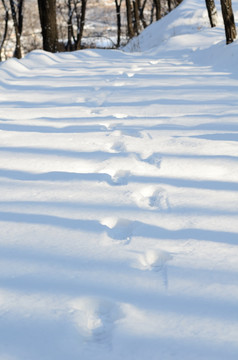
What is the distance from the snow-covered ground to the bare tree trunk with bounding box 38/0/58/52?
5.43 meters

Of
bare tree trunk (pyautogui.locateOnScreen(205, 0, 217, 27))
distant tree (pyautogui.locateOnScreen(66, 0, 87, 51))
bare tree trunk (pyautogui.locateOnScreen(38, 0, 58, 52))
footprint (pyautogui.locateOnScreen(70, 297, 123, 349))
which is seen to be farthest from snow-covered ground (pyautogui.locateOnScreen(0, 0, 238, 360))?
distant tree (pyautogui.locateOnScreen(66, 0, 87, 51))

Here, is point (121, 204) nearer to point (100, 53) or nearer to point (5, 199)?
point (5, 199)

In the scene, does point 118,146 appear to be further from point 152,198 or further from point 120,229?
point 120,229

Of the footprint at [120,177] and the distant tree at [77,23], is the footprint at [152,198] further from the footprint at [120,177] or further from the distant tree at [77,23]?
the distant tree at [77,23]

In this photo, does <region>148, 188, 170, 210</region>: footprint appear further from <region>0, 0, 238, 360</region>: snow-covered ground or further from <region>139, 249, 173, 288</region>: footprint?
<region>139, 249, 173, 288</region>: footprint

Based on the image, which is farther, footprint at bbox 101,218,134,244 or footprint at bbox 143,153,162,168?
footprint at bbox 143,153,162,168

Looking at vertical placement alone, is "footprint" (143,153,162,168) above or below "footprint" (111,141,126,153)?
below

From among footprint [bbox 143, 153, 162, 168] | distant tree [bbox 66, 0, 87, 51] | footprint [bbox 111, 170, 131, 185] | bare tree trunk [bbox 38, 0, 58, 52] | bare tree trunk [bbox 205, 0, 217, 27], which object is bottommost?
footprint [bbox 111, 170, 131, 185]

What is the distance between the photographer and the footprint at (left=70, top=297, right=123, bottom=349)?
126 centimetres

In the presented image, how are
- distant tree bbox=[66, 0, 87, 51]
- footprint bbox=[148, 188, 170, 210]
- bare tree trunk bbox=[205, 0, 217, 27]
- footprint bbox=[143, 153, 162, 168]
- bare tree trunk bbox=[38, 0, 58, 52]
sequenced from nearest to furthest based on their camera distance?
footprint bbox=[148, 188, 170, 210] < footprint bbox=[143, 153, 162, 168] < bare tree trunk bbox=[38, 0, 58, 52] < bare tree trunk bbox=[205, 0, 217, 27] < distant tree bbox=[66, 0, 87, 51]

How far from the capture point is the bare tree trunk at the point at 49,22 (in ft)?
29.7

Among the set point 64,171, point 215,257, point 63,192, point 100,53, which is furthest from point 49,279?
point 100,53

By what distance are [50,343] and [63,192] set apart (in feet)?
3.79

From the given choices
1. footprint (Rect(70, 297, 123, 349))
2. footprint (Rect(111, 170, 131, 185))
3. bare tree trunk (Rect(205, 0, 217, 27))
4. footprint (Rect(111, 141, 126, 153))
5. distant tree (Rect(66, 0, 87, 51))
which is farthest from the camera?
distant tree (Rect(66, 0, 87, 51))
